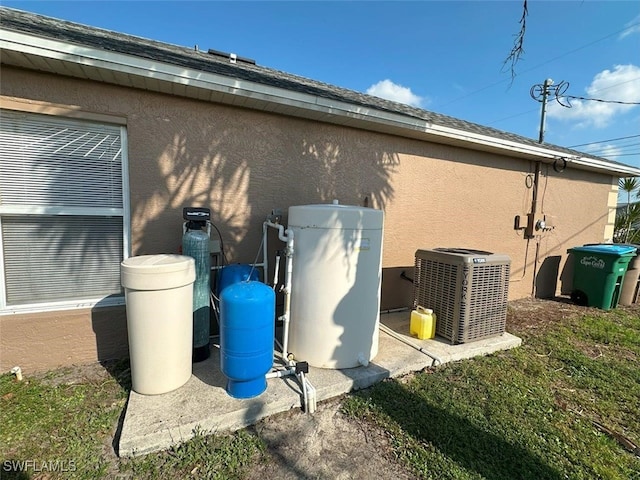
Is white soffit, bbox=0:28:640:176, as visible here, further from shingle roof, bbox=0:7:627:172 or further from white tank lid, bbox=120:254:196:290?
white tank lid, bbox=120:254:196:290

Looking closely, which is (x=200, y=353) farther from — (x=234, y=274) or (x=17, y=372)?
(x=17, y=372)

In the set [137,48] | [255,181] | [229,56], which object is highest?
[229,56]

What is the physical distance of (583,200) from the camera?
6.74 metres

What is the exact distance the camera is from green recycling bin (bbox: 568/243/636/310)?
535cm

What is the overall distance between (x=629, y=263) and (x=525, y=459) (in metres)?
5.91

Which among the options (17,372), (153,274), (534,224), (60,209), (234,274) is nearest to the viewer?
(153,274)

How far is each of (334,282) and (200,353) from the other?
1.46 metres

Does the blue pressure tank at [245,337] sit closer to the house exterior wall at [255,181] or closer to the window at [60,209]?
the house exterior wall at [255,181]

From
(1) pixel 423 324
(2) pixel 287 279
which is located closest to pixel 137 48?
(2) pixel 287 279

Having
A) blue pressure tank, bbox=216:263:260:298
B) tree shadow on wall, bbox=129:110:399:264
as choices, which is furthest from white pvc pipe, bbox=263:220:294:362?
tree shadow on wall, bbox=129:110:399:264

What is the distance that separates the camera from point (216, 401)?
7.73ft

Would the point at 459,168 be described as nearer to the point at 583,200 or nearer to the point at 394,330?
the point at 394,330

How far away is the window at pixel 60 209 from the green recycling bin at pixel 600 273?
723 centimetres

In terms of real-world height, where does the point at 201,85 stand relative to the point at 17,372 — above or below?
above
